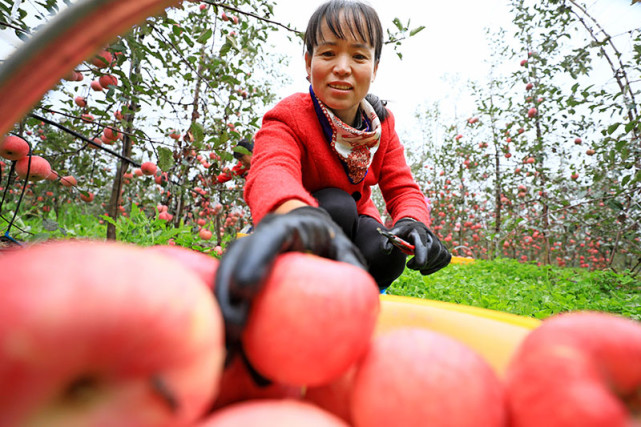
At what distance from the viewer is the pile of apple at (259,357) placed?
257mm

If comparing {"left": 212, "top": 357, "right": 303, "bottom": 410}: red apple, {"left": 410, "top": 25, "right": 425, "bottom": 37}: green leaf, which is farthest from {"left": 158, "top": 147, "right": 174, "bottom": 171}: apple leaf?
{"left": 212, "top": 357, "right": 303, "bottom": 410}: red apple

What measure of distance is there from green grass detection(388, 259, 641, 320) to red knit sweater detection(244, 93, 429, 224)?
4.02 feet

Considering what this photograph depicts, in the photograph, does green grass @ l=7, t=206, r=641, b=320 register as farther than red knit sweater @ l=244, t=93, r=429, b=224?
Yes

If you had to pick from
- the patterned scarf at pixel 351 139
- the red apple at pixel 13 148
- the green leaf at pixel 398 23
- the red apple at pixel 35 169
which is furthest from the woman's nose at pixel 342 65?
the red apple at pixel 35 169

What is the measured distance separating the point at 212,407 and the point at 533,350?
378mm

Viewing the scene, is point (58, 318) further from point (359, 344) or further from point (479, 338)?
point (479, 338)

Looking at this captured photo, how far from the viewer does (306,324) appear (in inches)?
15.0

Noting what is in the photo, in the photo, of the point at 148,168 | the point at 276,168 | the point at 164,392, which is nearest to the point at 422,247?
the point at 276,168

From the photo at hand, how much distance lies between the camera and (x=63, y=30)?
292 mm

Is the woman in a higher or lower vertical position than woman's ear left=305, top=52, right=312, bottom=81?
lower

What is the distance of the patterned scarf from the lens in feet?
4.77

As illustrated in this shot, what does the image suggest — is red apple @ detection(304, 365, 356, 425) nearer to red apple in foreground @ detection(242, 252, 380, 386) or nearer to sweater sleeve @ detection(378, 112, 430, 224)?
red apple in foreground @ detection(242, 252, 380, 386)

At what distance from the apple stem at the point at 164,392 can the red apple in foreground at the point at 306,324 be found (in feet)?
0.37

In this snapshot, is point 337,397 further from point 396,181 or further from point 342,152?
point 396,181
